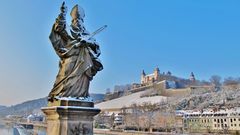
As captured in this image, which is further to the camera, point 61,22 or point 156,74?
point 156,74

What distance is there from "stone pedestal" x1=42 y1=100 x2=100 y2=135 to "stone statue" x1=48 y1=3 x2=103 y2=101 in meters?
0.16

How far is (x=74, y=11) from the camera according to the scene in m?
5.15

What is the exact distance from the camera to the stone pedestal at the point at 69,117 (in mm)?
4449

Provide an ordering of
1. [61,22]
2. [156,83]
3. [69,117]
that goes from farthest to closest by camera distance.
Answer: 1. [156,83]
2. [61,22]
3. [69,117]

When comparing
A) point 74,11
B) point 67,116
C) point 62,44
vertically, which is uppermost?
point 74,11

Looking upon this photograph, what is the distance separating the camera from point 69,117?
450cm

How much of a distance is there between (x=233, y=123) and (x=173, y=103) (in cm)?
4089

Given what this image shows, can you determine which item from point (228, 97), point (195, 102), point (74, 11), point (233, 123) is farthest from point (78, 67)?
point (195, 102)

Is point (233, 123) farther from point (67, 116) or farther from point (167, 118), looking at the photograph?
point (67, 116)

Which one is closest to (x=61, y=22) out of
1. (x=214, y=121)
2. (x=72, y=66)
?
(x=72, y=66)

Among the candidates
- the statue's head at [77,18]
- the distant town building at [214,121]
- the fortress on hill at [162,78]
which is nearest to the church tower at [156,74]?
the fortress on hill at [162,78]

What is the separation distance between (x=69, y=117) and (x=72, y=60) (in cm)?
96

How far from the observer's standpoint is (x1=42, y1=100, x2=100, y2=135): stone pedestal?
445 centimetres

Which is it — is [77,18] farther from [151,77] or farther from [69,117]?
[151,77]
